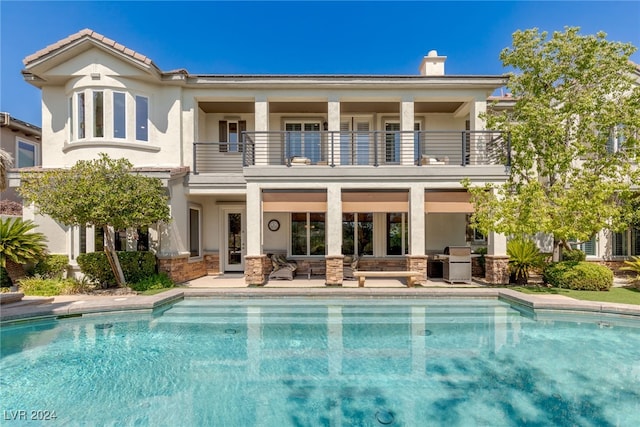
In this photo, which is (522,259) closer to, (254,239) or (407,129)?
(407,129)

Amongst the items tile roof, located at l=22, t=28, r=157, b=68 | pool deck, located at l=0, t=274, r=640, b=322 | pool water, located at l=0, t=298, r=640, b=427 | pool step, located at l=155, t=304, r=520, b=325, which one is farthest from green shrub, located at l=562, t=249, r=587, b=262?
tile roof, located at l=22, t=28, r=157, b=68

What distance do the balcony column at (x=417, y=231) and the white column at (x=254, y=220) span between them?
5.86 metres

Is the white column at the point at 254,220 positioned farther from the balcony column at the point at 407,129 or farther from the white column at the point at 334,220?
the balcony column at the point at 407,129

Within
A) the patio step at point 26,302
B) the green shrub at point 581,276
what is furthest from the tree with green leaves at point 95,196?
the green shrub at point 581,276

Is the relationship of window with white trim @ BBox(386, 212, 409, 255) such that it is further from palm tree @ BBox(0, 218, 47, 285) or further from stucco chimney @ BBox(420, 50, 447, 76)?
palm tree @ BBox(0, 218, 47, 285)

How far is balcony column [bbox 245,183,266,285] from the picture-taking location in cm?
1195

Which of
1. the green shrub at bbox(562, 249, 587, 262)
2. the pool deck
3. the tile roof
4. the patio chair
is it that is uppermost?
the tile roof

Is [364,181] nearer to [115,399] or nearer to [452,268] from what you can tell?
[452,268]

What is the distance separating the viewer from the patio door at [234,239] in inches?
607

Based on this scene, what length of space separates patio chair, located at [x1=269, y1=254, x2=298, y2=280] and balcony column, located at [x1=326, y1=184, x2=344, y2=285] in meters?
1.96

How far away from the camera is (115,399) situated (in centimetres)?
499

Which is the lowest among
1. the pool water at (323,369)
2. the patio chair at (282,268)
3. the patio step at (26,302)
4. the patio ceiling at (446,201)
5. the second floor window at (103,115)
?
the pool water at (323,369)

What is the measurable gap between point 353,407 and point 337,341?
8.52 ft

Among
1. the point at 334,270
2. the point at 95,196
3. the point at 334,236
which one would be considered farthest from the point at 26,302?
the point at 334,236
